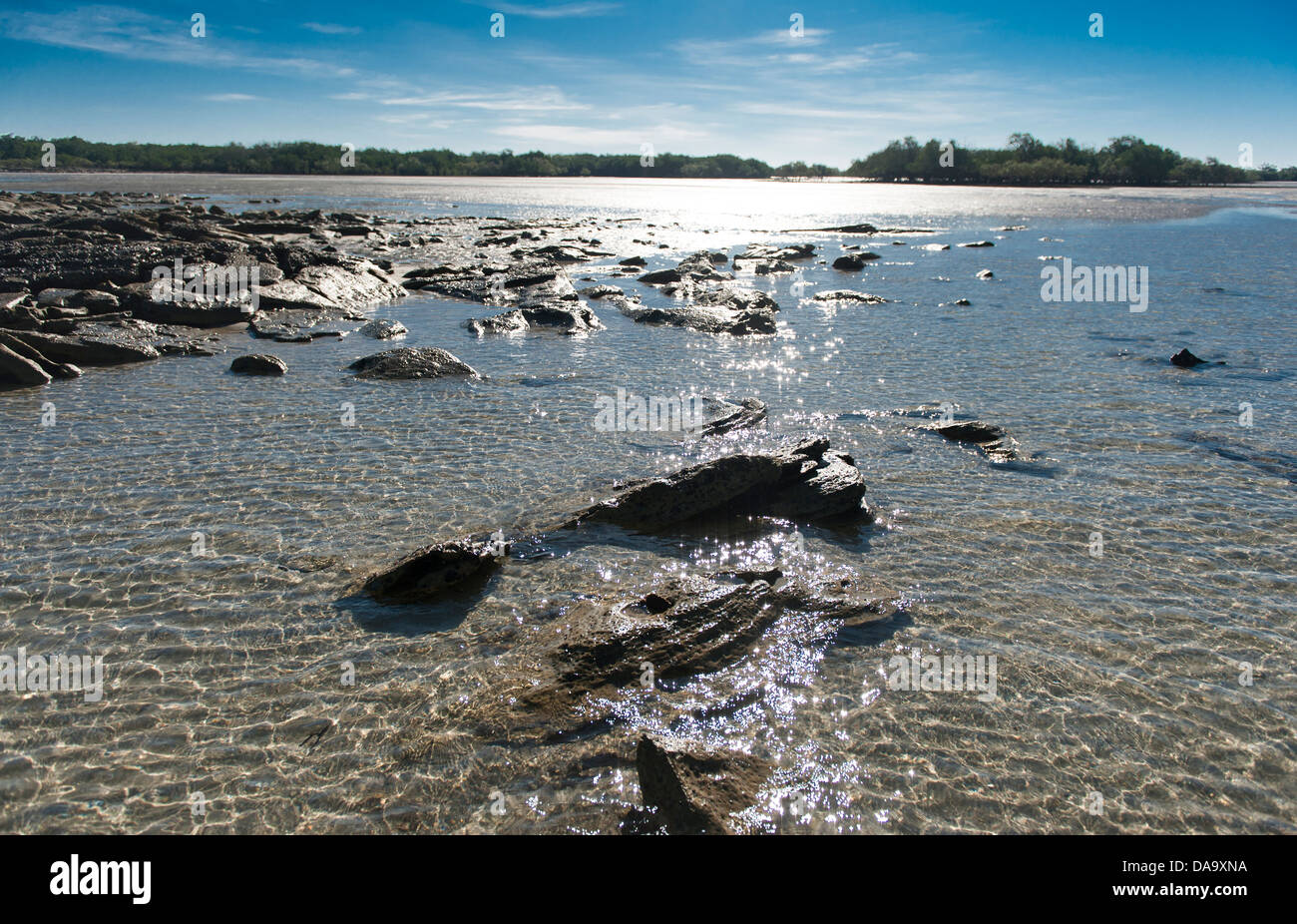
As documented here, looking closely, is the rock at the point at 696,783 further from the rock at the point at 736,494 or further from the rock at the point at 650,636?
the rock at the point at 736,494

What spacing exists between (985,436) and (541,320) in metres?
18.4

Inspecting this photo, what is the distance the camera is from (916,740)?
7078 mm

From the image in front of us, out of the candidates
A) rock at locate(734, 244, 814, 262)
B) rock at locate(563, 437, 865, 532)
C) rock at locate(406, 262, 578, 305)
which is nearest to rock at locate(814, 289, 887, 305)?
rock at locate(406, 262, 578, 305)

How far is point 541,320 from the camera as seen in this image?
28.9m

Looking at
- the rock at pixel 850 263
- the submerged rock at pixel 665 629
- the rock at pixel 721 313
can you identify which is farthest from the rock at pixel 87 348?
the rock at pixel 850 263

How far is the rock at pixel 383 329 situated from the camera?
25812 mm

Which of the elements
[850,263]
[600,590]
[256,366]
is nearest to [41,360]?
[256,366]

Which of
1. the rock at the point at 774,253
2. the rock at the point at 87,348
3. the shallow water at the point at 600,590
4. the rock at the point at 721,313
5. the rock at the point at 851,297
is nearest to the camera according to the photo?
the shallow water at the point at 600,590

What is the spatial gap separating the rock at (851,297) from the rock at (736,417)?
61.7ft

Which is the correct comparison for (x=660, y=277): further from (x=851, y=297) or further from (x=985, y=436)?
(x=985, y=436)

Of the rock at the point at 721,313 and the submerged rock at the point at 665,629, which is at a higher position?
the rock at the point at 721,313
